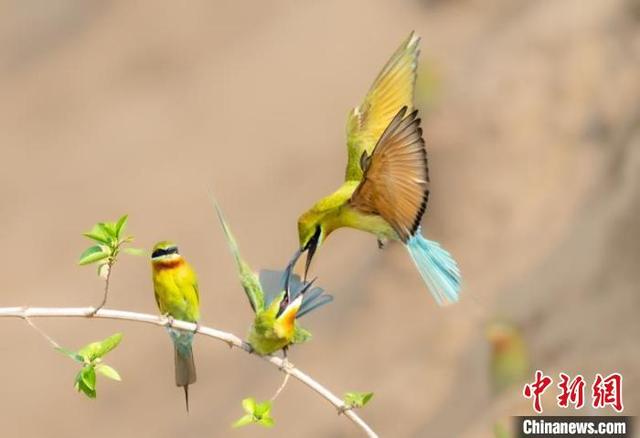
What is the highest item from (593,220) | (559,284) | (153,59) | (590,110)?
(153,59)

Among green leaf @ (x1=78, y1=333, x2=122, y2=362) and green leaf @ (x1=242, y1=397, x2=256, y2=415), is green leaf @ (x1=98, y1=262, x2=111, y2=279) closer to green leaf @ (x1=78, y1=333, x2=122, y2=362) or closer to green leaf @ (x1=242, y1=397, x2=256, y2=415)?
green leaf @ (x1=78, y1=333, x2=122, y2=362)

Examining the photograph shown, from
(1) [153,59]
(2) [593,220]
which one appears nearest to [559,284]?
(2) [593,220]

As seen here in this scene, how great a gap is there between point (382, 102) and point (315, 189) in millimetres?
4310

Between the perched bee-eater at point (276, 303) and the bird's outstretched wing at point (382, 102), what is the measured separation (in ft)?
0.45

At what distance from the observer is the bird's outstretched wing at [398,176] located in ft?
4.05

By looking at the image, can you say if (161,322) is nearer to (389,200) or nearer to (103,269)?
(103,269)

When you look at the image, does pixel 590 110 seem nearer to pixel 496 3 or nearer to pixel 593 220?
pixel 593 220

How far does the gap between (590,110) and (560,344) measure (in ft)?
3.98

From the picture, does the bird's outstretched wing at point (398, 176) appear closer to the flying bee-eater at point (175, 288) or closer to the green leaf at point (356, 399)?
the green leaf at point (356, 399)

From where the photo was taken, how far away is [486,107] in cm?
516

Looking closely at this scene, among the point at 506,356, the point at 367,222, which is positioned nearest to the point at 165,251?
the point at 367,222

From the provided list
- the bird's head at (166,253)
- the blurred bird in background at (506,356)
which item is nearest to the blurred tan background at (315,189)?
the blurred bird in background at (506,356)

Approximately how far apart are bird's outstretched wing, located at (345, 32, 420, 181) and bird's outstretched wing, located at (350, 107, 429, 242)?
0.15 meters

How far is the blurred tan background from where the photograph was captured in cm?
→ 443
